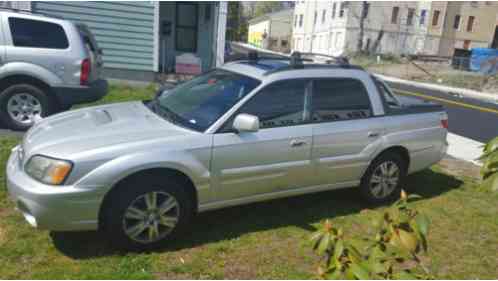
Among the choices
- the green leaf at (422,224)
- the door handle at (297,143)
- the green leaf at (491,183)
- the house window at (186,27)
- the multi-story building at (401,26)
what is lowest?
the door handle at (297,143)

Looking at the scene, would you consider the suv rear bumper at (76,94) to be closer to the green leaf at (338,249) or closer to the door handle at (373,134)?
the door handle at (373,134)

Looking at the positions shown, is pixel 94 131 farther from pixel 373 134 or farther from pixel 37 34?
pixel 37 34

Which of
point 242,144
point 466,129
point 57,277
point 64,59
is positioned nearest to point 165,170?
point 242,144

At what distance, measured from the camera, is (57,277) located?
10.3 feet

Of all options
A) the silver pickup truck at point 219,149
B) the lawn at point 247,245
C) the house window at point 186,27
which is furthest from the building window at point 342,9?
the lawn at point 247,245

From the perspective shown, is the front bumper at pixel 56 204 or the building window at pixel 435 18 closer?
the front bumper at pixel 56 204

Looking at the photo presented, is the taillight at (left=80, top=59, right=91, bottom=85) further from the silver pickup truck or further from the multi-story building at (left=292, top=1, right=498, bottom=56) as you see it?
the multi-story building at (left=292, top=1, right=498, bottom=56)

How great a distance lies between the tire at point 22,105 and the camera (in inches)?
253

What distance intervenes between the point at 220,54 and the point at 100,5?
3.66m

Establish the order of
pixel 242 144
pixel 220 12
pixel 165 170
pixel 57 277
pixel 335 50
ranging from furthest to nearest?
pixel 335 50 < pixel 220 12 < pixel 242 144 < pixel 165 170 < pixel 57 277

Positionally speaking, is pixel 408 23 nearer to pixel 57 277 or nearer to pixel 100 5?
pixel 100 5

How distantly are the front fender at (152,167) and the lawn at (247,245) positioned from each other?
1.90ft

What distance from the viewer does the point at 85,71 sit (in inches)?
267

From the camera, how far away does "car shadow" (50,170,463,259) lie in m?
3.62
